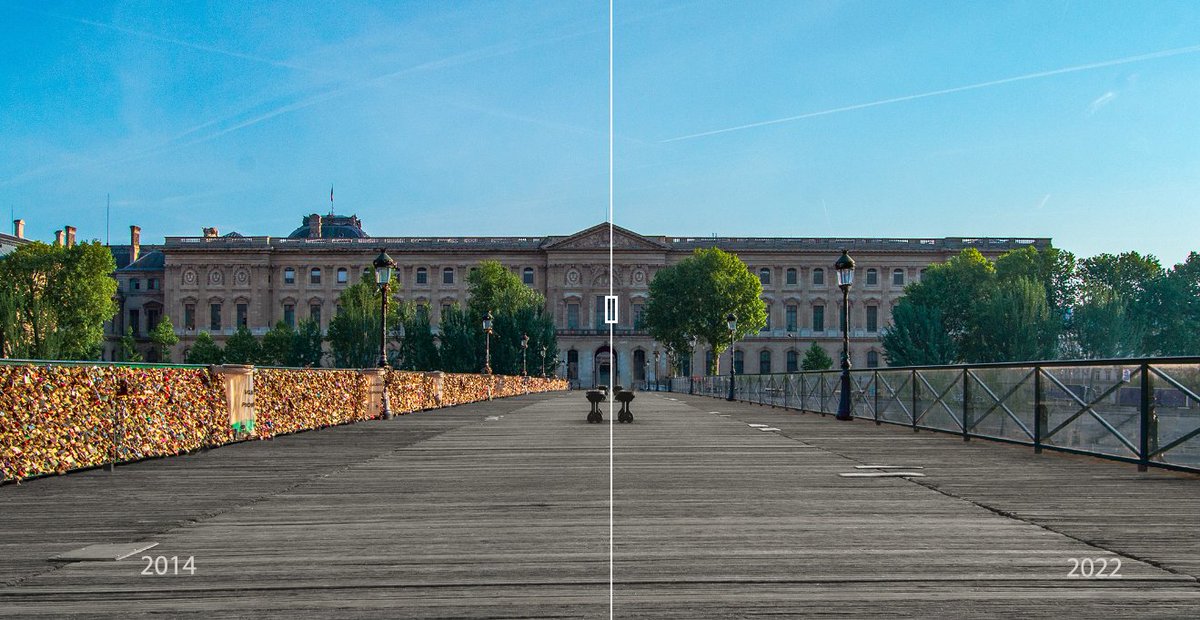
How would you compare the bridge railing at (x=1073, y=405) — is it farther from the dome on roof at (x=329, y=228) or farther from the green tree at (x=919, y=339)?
the dome on roof at (x=329, y=228)

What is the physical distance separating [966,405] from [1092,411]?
353 cm

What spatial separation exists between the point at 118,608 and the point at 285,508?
291cm

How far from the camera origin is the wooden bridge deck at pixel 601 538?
4219 mm

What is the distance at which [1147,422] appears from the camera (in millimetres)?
9727

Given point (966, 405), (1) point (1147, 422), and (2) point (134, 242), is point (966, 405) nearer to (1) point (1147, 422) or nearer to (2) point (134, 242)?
(1) point (1147, 422)

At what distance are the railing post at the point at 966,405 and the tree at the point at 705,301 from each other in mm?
62612

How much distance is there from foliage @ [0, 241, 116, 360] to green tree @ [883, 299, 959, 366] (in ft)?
193

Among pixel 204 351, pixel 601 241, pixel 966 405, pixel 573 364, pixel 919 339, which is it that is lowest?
pixel 573 364

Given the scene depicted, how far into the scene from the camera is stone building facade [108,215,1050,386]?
107 meters

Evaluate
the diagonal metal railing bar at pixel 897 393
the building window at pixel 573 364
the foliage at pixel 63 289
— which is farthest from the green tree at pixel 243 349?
the diagonal metal railing bar at pixel 897 393

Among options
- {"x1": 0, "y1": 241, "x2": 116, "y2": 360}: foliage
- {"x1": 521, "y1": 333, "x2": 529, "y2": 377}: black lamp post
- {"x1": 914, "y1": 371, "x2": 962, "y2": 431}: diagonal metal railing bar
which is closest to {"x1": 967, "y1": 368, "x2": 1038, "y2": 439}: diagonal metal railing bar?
{"x1": 914, "y1": 371, "x2": 962, "y2": 431}: diagonal metal railing bar

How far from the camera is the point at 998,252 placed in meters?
104

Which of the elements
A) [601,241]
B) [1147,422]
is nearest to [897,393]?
[1147,422]

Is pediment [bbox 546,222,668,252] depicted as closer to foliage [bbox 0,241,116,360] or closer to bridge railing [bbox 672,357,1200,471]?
foliage [bbox 0,241,116,360]
